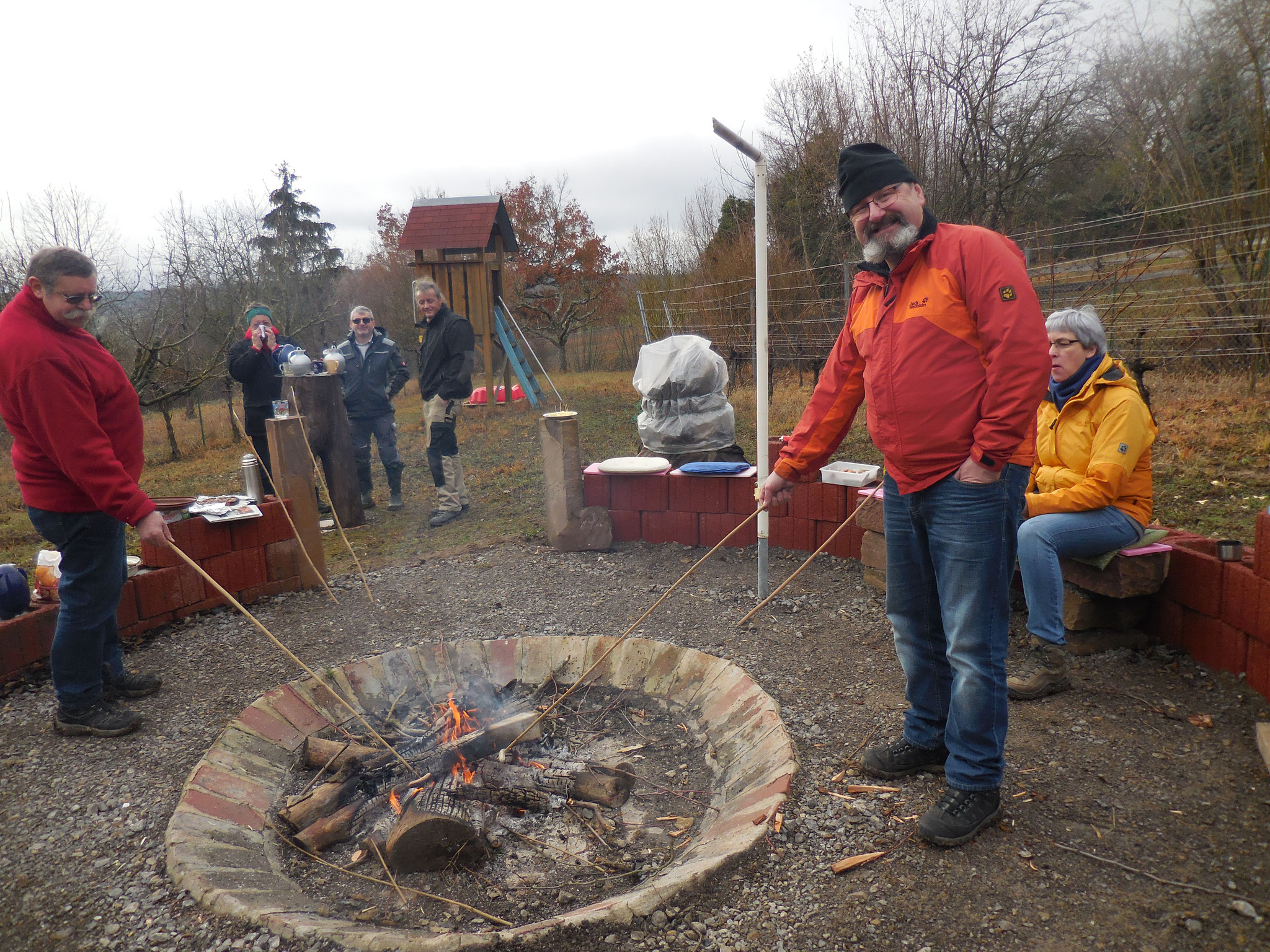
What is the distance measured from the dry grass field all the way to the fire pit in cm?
208

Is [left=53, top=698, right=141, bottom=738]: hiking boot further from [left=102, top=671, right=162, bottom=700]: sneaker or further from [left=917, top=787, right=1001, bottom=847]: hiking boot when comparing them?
[left=917, top=787, right=1001, bottom=847]: hiking boot

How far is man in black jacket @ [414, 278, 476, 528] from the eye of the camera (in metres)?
6.17

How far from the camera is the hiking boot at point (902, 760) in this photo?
96.7 inches

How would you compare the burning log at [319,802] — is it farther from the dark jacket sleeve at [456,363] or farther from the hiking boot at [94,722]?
the dark jacket sleeve at [456,363]

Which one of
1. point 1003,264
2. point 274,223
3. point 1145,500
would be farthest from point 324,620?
point 274,223

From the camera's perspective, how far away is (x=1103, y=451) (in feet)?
9.62

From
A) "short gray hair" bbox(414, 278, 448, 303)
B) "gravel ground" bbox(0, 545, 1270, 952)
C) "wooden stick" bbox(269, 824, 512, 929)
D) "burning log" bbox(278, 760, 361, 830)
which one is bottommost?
"wooden stick" bbox(269, 824, 512, 929)

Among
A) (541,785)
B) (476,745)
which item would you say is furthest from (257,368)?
(541,785)

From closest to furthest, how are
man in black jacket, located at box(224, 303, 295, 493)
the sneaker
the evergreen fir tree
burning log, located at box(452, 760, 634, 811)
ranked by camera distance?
burning log, located at box(452, 760, 634, 811)
the sneaker
man in black jacket, located at box(224, 303, 295, 493)
the evergreen fir tree

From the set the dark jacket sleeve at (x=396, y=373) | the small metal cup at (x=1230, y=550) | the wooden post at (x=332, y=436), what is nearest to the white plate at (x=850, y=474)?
the small metal cup at (x=1230, y=550)

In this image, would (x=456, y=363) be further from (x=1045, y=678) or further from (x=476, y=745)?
(x=1045, y=678)

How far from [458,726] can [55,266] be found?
7.27 feet

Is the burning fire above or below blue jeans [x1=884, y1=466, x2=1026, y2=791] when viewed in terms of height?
below

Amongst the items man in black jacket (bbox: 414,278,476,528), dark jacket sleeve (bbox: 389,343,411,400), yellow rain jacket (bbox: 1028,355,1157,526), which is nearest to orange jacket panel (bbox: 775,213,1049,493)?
yellow rain jacket (bbox: 1028,355,1157,526)
